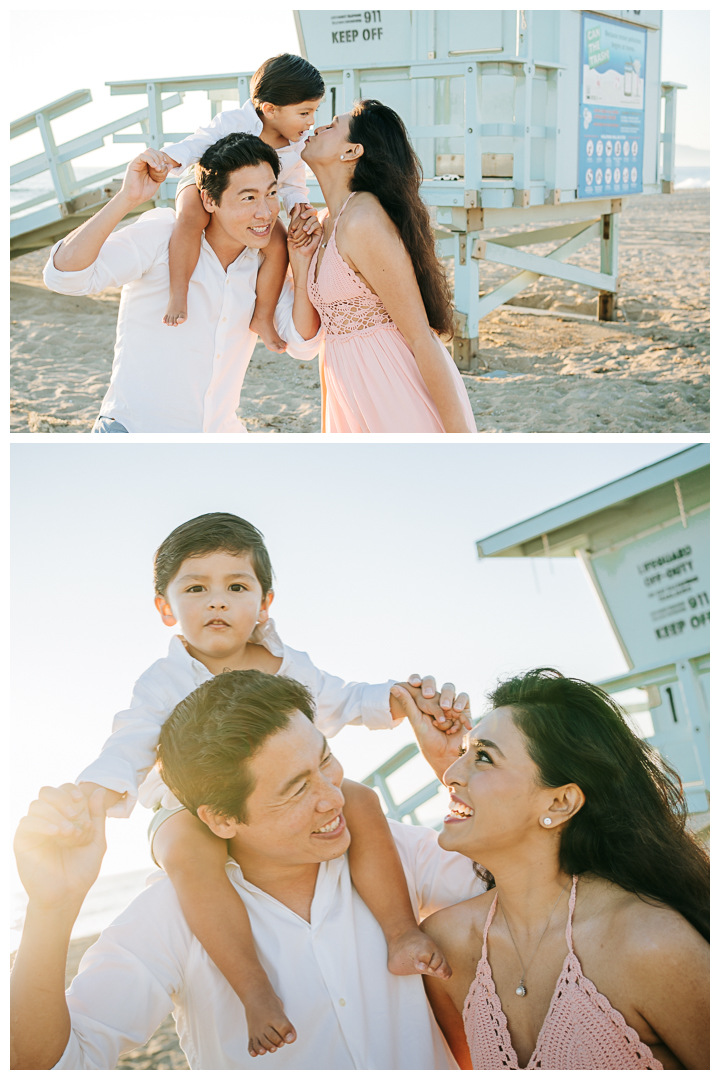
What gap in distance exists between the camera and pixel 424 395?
2.65m

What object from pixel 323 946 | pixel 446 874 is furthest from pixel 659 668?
pixel 323 946

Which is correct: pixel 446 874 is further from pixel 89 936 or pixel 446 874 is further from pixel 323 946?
pixel 89 936

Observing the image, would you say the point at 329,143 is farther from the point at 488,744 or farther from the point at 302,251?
the point at 488,744

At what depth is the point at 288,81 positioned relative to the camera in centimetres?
254

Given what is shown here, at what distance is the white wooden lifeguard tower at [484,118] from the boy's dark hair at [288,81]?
3.84 meters

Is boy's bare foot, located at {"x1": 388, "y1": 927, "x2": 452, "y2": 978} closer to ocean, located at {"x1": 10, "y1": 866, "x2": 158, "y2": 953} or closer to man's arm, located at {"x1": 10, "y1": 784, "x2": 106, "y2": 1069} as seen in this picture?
man's arm, located at {"x1": 10, "y1": 784, "x2": 106, "y2": 1069}

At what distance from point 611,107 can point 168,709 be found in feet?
26.0

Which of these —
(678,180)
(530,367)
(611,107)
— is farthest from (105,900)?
(678,180)

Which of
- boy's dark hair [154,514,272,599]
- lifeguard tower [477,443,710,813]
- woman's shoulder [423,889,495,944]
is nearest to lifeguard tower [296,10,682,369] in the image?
lifeguard tower [477,443,710,813]

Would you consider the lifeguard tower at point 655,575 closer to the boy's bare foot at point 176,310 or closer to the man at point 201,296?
the man at point 201,296

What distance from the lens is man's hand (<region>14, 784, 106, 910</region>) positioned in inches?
71.8

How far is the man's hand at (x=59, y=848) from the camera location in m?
1.82

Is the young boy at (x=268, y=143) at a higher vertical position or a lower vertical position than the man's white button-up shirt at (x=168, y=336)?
higher

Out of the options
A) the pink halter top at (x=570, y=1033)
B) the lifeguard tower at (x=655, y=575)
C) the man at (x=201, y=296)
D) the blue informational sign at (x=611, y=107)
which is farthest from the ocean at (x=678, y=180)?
the pink halter top at (x=570, y=1033)
